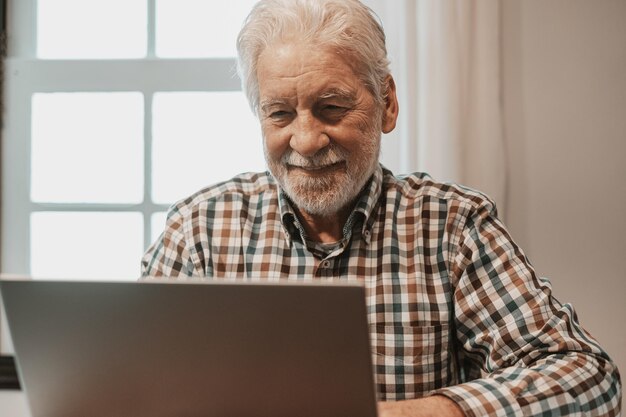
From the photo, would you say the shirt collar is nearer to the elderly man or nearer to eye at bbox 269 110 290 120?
the elderly man

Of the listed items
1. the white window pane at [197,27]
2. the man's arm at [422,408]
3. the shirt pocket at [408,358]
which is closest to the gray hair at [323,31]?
the shirt pocket at [408,358]

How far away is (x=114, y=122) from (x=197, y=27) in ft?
1.35

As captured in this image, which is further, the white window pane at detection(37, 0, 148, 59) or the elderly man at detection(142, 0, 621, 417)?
the white window pane at detection(37, 0, 148, 59)

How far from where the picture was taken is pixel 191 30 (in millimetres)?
2098

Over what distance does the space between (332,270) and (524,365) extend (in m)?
0.42

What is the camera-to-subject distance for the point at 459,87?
1.71 meters

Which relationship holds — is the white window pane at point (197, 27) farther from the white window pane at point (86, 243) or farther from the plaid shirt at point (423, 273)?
the plaid shirt at point (423, 273)

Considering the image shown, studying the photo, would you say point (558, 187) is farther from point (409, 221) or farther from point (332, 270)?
point (332, 270)

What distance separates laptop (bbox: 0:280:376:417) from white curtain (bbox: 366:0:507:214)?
3.43ft

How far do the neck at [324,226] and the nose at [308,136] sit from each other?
0.57 feet

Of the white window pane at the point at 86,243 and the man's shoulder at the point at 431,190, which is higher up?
the man's shoulder at the point at 431,190

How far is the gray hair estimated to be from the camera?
4.23 feet

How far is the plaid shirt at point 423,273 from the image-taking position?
43.8 inches

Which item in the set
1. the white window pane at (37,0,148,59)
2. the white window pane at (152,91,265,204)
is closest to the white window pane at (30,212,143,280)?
the white window pane at (152,91,265,204)
